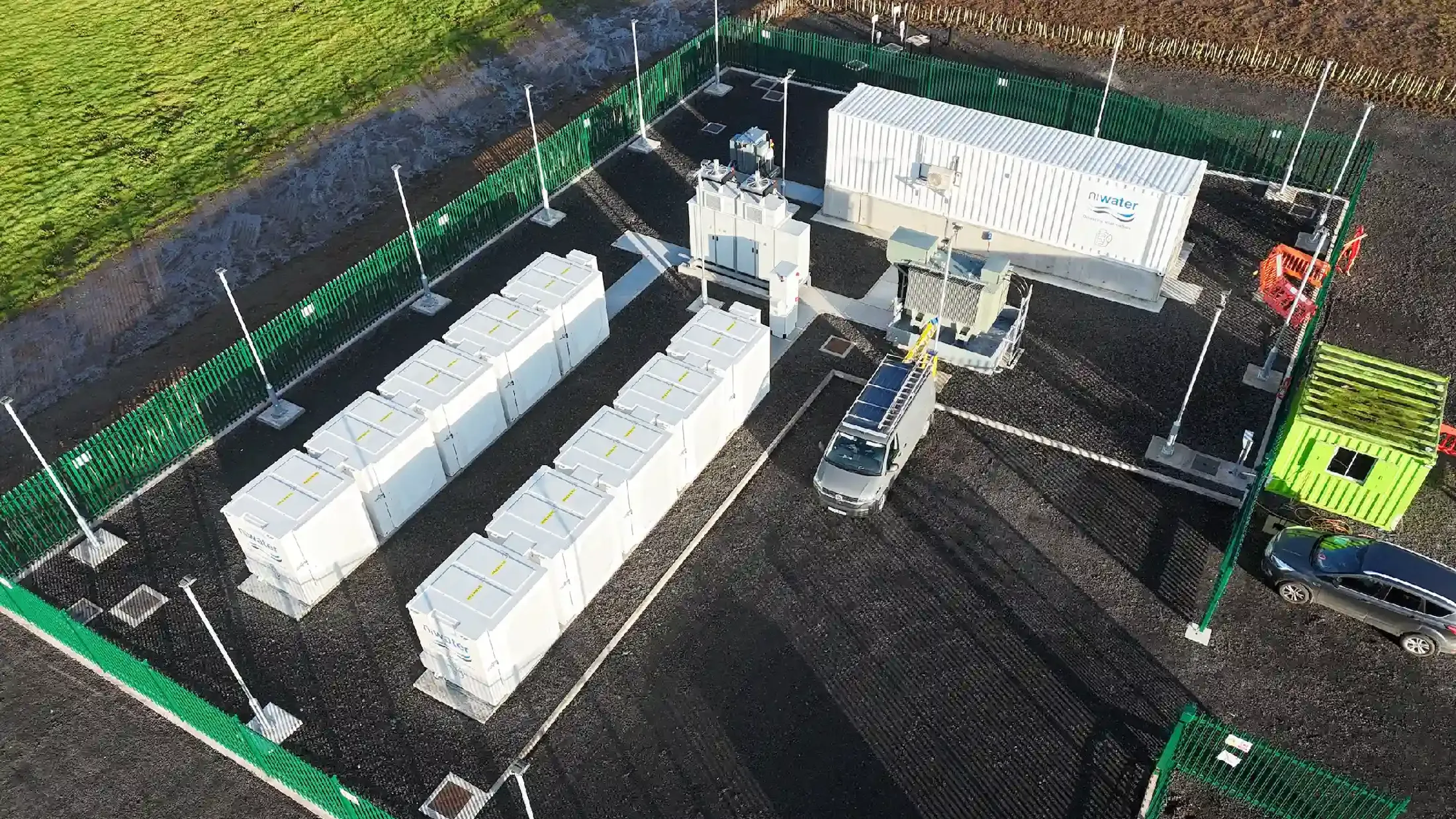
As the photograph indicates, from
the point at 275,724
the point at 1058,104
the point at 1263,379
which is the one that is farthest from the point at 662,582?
the point at 1058,104

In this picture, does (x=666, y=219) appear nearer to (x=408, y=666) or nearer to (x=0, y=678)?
(x=408, y=666)

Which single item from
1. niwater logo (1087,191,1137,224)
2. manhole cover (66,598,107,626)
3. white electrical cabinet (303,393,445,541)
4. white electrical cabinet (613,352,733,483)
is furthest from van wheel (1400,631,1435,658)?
manhole cover (66,598,107,626)

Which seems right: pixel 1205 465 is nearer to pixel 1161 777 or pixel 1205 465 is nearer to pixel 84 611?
pixel 1161 777

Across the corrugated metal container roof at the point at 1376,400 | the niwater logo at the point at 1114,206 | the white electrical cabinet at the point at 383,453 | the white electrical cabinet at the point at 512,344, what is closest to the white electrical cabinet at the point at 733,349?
the white electrical cabinet at the point at 512,344

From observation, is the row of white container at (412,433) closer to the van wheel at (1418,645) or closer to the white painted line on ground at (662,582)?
the white painted line on ground at (662,582)

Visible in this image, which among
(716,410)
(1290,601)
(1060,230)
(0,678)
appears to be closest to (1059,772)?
(1290,601)

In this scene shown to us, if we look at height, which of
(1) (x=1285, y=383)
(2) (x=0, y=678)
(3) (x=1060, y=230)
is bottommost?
(2) (x=0, y=678)
